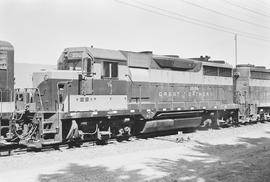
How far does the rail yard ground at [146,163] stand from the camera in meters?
8.25

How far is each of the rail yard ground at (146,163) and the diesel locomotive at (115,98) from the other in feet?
2.92

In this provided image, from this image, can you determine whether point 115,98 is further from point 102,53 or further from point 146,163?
point 146,163

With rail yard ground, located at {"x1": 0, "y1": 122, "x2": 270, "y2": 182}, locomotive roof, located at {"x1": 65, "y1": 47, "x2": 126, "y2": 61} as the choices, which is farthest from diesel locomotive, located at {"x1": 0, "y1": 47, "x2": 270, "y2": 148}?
rail yard ground, located at {"x1": 0, "y1": 122, "x2": 270, "y2": 182}

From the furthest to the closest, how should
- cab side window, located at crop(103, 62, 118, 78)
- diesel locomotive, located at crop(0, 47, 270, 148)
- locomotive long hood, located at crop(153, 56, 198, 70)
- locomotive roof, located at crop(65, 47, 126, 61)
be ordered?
locomotive long hood, located at crop(153, 56, 198, 70)
cab side window, located at crop(103, 62, 118, 78)
locomotive roof, located at crop(65, 47, 126, 61)
diesel locomotive, located at crop(0, 47, 270, 148)

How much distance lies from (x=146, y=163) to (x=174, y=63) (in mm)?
8270

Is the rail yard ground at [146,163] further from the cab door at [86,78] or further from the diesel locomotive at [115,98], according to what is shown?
the cab door at [86,78]

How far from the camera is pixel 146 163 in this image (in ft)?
32.3

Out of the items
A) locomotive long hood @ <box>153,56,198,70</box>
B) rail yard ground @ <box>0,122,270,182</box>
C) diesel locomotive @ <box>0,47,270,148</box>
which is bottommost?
rail yard ground @ <box>0,122,270,182</box>

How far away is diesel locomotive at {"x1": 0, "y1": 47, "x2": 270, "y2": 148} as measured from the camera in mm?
12172

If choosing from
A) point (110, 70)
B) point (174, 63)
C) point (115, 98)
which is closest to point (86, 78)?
point (110, 70)

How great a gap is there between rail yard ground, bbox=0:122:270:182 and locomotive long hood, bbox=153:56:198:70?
4096mm

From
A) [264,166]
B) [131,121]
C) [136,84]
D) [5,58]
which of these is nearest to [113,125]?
[131,121]

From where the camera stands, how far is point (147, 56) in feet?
51.8

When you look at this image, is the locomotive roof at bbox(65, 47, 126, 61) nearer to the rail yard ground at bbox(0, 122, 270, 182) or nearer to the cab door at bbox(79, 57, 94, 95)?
the cab door at bbox(79, 57, 94, 95)
